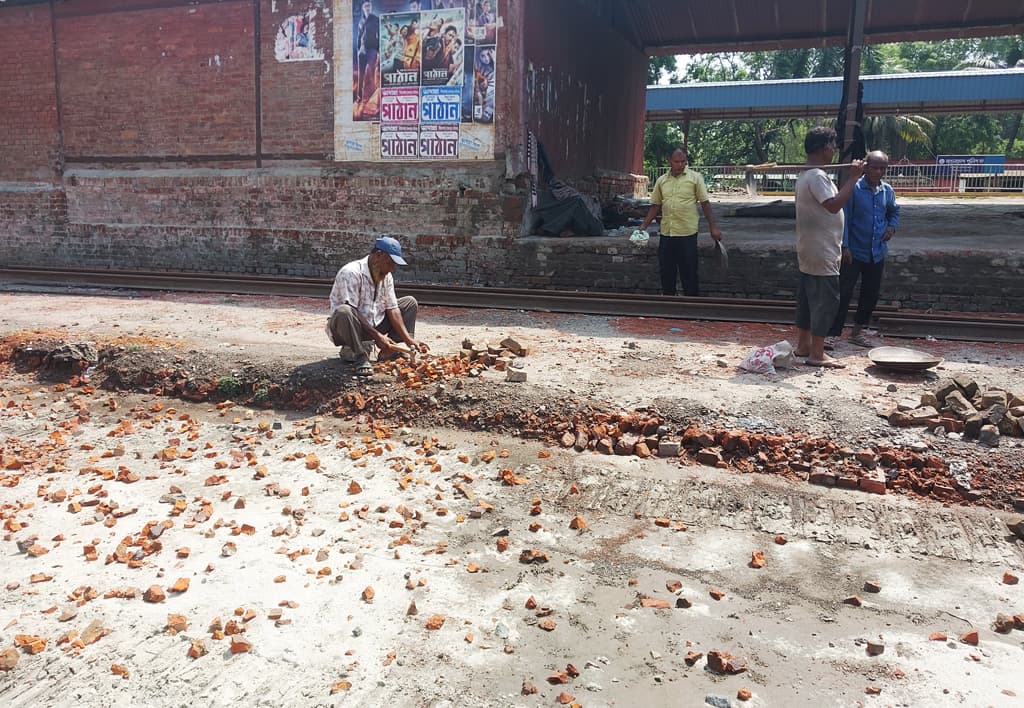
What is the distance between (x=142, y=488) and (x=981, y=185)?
95.3 feet

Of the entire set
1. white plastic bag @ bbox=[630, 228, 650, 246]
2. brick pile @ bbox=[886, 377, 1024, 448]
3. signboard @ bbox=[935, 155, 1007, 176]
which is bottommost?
brick pile @ bbox=[886, 377, 1024, 448]

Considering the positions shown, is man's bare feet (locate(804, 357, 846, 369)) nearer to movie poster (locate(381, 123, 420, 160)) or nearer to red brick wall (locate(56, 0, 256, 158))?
movie poster (locate(381, 123, 420, 160))

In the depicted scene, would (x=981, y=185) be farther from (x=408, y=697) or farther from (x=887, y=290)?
(x=408, y=697)

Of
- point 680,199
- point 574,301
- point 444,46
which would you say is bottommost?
point 574,301

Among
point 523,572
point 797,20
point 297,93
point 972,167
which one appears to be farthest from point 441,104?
point 972,167

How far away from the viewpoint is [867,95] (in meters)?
21.7

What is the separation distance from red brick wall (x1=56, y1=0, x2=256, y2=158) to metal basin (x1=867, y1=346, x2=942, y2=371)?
10.5 metres

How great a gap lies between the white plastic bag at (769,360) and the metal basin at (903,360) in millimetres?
638

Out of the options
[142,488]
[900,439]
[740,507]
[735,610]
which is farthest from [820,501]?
[142,488]

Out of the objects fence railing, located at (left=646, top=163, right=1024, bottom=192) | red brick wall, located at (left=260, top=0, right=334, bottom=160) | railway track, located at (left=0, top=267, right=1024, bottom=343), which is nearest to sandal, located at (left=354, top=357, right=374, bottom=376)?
railway track, located at (left=0, top=267, right=1024, bottom=343)

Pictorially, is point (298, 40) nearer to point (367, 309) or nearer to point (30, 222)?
point (30, 222)

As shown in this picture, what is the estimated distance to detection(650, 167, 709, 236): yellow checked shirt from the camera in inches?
331

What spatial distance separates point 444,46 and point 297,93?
8.79 ft

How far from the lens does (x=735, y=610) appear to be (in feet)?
10.4
